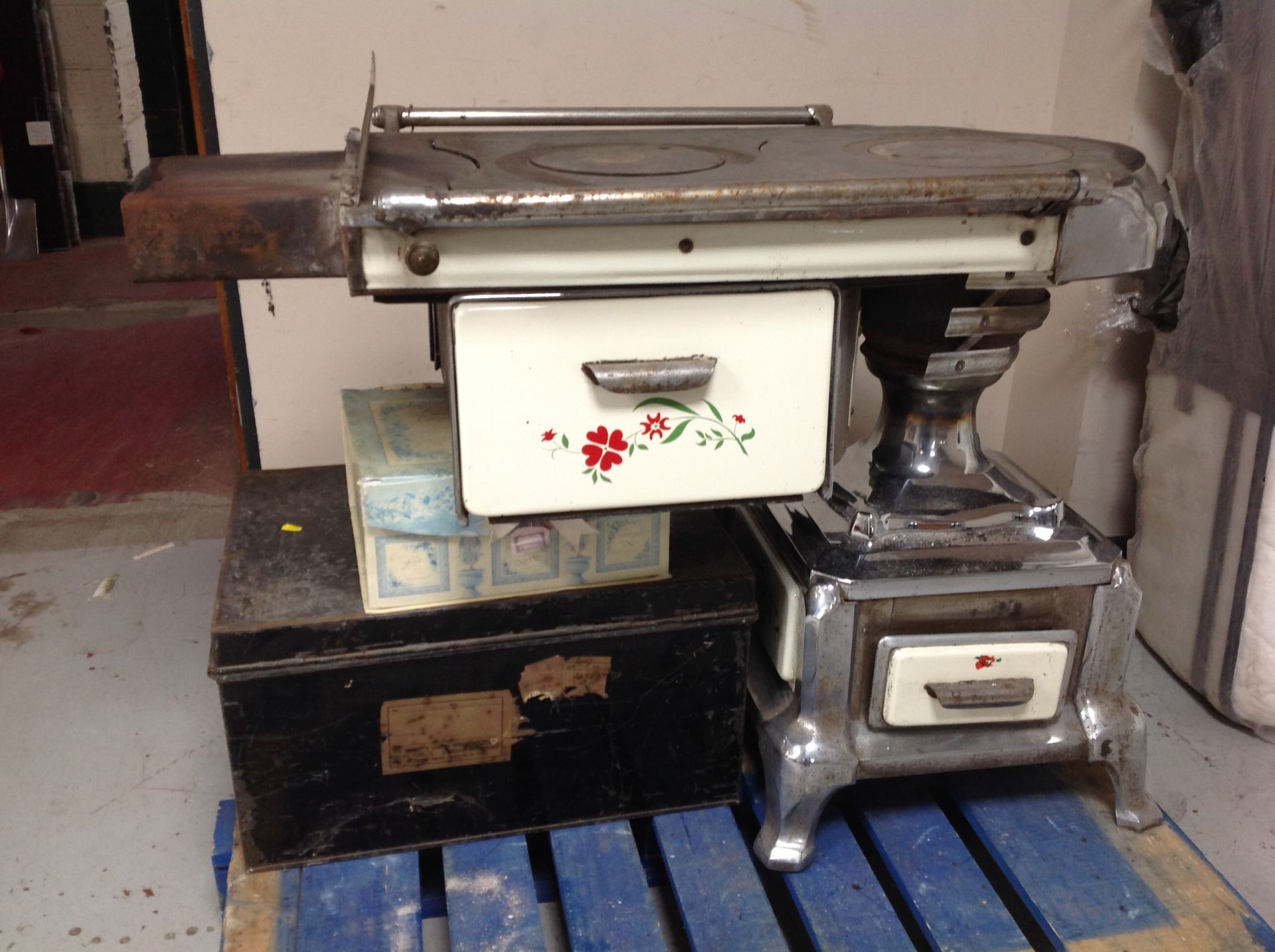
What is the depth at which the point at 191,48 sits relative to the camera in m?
1.58

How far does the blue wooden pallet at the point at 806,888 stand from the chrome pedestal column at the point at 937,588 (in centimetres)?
6

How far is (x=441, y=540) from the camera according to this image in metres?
1.14

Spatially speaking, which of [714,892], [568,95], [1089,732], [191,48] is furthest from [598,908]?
[191,48]

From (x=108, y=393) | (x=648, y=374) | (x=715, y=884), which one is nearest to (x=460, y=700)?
(x=715, y=884)

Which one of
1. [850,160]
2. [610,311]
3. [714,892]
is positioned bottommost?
[714,892]

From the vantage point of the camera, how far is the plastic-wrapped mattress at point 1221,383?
1.44 meters

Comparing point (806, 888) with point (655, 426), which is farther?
point (806, 888)

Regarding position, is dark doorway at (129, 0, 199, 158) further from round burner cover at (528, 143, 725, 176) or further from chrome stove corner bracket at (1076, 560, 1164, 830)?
chrome stove corner bracket at (1076, 560, 1164, 830)

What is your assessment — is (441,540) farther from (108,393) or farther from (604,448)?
(108,393)

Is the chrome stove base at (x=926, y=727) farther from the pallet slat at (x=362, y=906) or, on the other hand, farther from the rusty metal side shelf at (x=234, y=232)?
the rusty metal side shelf at (x=234, y=232)

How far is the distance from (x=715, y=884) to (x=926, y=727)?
0.30m

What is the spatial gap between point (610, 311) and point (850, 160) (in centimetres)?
30

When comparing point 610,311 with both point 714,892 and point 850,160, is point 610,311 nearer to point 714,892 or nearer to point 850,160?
point 850,160

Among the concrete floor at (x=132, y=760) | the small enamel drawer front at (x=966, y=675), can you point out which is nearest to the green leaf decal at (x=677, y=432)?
the small enamel drawer front at (x=966, y=675)
